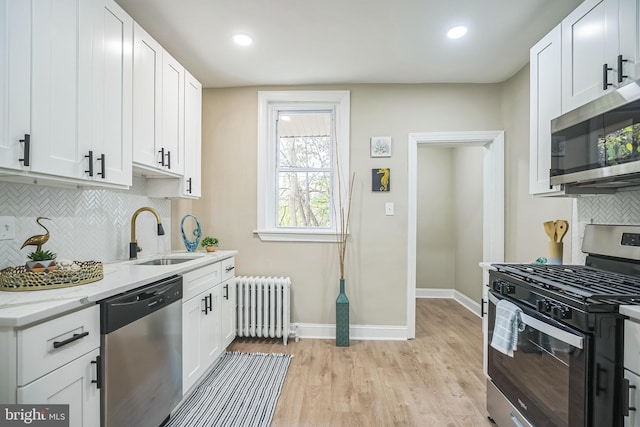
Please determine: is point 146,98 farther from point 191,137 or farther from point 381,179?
point 381,179

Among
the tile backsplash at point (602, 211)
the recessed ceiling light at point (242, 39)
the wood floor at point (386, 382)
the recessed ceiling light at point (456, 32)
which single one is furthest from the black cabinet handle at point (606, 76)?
the recessed ceiling light at point (242, 39)

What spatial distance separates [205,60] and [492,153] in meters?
2.90

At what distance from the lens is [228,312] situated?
8.62 feet

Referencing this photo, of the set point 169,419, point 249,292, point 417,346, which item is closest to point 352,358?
point 417,346

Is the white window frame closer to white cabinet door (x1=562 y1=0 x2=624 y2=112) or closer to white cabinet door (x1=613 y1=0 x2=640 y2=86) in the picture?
white cabinet door (x1=562 y1=0 x2=624 y2=112)

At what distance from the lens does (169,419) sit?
1806mm

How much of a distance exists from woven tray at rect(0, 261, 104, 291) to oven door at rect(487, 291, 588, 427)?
2.08 metres

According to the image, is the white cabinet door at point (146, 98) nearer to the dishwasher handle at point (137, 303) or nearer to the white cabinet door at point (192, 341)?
the dishwasher handle at point (137, 303)

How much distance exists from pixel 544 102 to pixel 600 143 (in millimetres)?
589

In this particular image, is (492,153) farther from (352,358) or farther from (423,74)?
(352,358)

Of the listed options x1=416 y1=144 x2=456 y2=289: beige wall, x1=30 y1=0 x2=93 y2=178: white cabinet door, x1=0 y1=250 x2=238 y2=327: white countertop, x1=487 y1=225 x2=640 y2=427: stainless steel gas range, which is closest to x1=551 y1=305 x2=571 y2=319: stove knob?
x1=487 y1=225 x2=640 y2=427: stainless steel gas range

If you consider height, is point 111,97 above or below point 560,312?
above

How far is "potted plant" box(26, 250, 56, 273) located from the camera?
1.30 m

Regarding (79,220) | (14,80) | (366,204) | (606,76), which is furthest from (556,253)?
(79,220)
